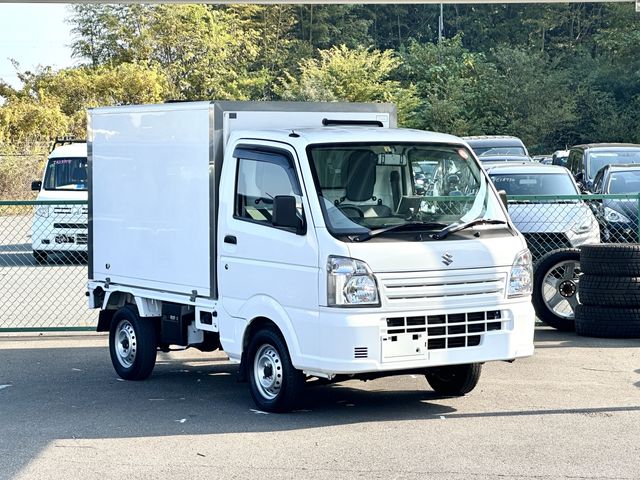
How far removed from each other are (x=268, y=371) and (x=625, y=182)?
1369cm

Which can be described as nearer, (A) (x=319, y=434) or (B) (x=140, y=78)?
(A) (x=319, y=434)

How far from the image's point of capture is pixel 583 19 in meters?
76.9

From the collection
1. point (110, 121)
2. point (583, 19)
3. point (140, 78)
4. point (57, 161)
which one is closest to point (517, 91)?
point (583, 19)

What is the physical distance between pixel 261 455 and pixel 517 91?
5619 cm

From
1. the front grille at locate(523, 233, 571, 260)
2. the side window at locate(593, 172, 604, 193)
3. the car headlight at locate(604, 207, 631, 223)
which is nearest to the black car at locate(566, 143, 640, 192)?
the side window at locate(593, 172, 604, 193)

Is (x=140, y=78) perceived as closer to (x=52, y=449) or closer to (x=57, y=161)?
(x=57, y=161)

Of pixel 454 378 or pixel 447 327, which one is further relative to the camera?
pixel 454 378

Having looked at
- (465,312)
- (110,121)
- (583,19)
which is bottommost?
(465,312)

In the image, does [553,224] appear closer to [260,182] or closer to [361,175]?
[361,175]

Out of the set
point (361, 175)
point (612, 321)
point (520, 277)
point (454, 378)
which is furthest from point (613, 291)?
point (361, 175)

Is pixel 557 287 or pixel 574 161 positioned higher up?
pixel 574 161

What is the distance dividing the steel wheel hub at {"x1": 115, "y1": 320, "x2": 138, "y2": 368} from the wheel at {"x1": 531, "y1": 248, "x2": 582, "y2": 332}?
15.7ft

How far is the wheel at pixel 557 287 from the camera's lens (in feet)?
44.5

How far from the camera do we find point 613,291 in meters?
12.8
